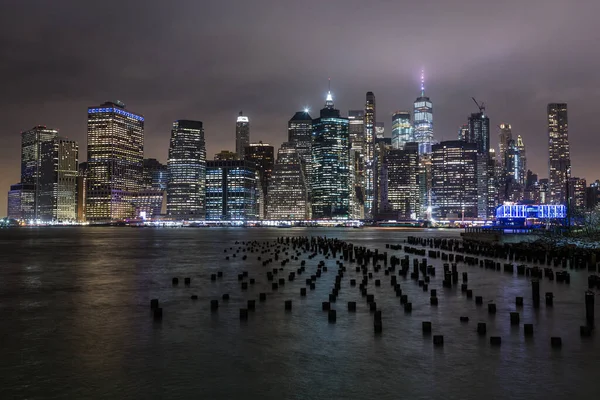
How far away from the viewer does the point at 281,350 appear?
57.8 feet

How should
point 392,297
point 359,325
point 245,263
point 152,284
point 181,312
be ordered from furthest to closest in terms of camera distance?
point 245,263, point 152,284, point 392,297, point 181,312, point 359,325

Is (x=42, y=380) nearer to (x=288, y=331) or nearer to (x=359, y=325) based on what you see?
(x=288, y=331)

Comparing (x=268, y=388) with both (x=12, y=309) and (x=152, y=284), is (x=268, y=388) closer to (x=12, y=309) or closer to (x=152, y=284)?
(x=12, y=309)

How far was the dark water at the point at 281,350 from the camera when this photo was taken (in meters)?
13.6

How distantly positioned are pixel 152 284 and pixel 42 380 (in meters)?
21.6

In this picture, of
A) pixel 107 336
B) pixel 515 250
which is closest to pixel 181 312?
pixel 107 336

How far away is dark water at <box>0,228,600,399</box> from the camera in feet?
44.5

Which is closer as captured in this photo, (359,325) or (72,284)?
(359,325)

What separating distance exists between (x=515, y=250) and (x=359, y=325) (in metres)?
45.1

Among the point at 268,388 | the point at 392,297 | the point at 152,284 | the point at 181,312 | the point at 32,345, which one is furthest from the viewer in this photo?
the point at 152,284

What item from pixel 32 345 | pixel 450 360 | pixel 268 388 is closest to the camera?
pixel 268 388

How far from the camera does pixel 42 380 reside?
14352 millimetres

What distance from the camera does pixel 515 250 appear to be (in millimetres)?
60750

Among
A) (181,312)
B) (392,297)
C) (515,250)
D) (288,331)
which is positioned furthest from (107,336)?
(515,250)
